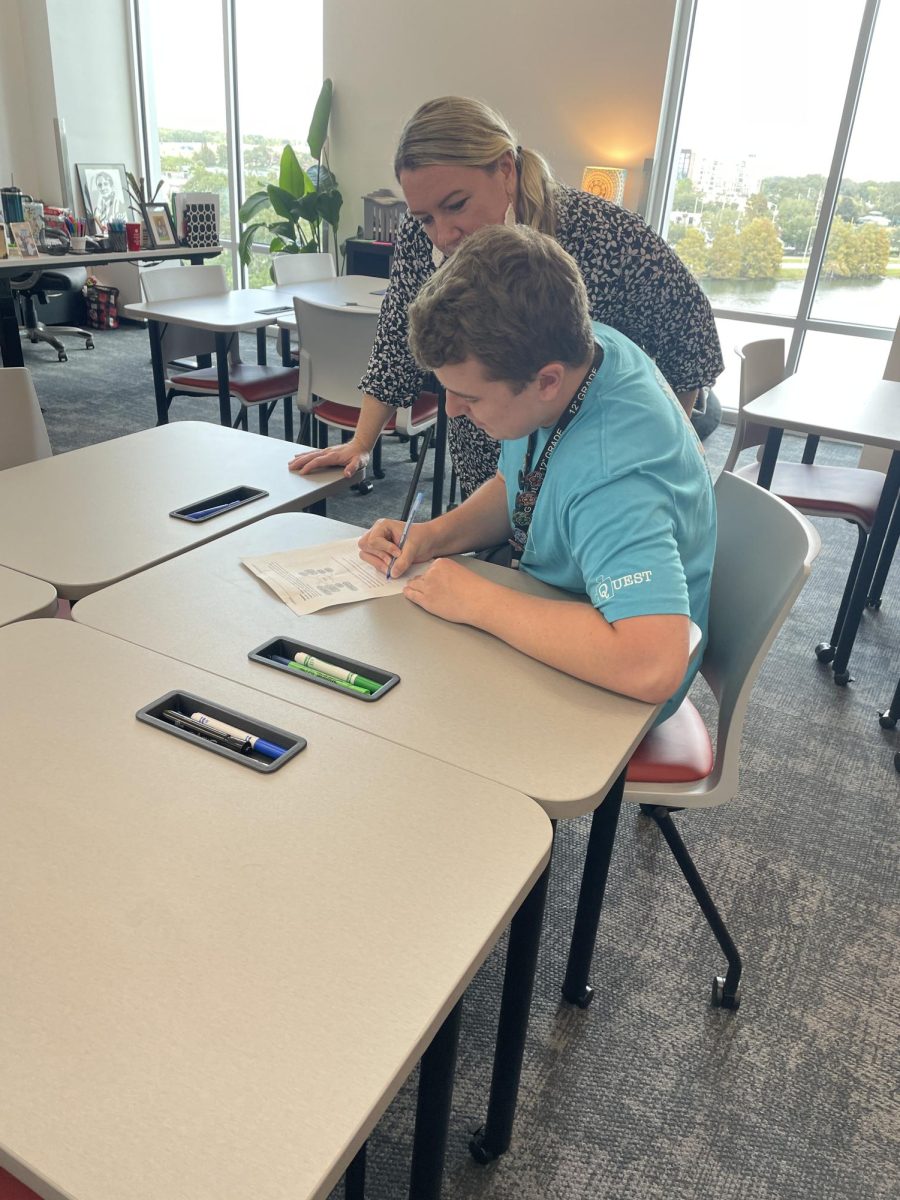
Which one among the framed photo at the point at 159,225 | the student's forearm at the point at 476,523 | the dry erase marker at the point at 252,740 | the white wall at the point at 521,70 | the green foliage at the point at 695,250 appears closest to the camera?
the dry erase marker at the point at 252,740

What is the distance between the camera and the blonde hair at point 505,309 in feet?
3.51

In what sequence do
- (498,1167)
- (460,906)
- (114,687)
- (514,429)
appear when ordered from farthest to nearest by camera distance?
1. (498,1167)
2. (514,429)
3. (114,687)
4. (460,906)

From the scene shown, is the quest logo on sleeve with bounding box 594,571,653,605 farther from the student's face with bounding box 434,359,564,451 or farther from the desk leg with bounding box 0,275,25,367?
the desk leg with bounding box 0,275,25,367

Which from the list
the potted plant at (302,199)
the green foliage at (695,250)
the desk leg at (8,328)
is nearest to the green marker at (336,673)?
the desk leg at (8,328)

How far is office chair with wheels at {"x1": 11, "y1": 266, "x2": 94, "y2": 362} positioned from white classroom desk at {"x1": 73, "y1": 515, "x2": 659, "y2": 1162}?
5.03m

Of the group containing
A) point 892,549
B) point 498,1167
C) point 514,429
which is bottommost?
point 498,1167

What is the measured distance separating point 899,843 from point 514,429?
1.49 m

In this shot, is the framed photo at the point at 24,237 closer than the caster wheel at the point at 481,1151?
No

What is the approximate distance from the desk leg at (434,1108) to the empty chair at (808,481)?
208 centimetres

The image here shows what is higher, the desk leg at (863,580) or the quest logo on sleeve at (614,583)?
the quest logo on sleeve at (614,583)

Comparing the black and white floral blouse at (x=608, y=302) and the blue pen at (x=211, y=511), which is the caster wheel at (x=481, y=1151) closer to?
the blue pen at (x=211, y=511)

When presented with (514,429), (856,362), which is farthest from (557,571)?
(856,362)

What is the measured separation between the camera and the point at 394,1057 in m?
0.65

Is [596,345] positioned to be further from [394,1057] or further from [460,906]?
[394,1057]
